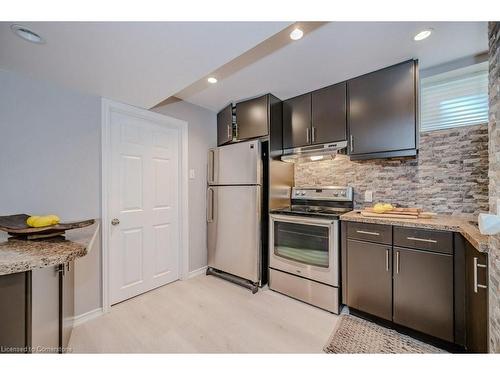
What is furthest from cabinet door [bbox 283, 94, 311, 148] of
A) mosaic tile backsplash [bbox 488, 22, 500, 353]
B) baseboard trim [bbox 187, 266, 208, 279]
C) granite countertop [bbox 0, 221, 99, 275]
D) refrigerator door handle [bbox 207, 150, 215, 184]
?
granite countertop [bbox 0, 221, 99, 275]

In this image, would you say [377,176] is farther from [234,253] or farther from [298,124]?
[234,253]

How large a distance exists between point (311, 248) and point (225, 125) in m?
1.88

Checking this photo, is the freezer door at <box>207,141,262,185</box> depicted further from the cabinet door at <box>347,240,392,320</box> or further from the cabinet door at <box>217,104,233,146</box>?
the cabinet door at <box>347,240,392,320</box>

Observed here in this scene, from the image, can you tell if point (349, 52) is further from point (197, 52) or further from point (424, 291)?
point (424, 291)

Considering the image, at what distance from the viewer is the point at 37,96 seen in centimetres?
169

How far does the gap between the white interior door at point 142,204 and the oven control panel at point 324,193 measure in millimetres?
1545

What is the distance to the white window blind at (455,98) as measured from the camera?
1767mm

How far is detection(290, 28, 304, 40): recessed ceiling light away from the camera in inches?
57.0

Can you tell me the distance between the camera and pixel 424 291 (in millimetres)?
1582

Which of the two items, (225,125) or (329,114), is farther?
(225,125)

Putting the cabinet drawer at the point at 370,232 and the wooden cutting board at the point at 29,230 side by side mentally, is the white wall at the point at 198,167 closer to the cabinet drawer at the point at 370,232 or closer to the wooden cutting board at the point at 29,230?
the wooden cutting board at the point at 29,230

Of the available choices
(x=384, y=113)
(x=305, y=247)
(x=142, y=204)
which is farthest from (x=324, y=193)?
(x=142, y=204)

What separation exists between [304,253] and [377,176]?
1.13 metres
